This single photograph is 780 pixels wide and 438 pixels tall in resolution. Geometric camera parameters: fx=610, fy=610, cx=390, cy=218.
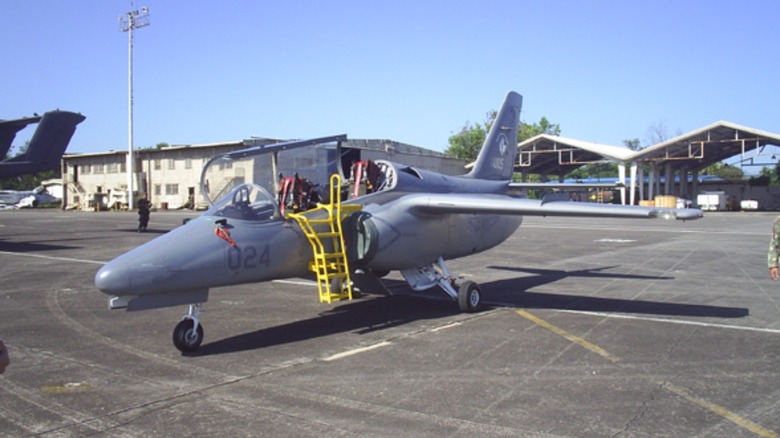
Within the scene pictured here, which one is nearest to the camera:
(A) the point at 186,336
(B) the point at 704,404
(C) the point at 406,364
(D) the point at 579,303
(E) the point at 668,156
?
(B) the point at 704,404

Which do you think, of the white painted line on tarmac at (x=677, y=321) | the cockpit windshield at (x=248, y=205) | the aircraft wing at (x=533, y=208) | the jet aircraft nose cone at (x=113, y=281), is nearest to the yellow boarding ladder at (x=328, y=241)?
the cockpit windshield at (x=248, y=205)

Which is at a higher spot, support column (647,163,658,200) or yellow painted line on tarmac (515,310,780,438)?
support column (647,163,658,200)

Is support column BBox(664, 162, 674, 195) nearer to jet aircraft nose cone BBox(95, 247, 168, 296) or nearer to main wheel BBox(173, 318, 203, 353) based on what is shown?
main wheel BBox(173, 318, 203, 353)

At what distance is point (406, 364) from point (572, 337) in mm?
2799

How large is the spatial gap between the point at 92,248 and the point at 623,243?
2138 centimetres

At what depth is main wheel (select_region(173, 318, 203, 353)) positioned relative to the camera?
7.84 metres

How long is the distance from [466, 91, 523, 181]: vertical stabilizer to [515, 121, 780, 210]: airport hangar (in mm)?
40186

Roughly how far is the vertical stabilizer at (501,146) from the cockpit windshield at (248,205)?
659 cm

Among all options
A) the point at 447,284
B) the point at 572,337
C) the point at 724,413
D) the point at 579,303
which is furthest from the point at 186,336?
the point at 579,303

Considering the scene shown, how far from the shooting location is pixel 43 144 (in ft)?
94.5

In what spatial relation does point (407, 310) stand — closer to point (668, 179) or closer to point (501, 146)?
point (501, 146)

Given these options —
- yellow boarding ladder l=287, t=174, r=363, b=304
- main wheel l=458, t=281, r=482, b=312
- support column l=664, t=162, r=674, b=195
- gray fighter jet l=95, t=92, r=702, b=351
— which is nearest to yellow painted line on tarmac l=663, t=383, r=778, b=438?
gray fighter jet l=95, t=92, r=702, b=351

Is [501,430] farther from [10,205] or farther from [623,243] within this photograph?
[10,205]

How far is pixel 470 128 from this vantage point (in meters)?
99.2
